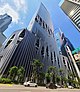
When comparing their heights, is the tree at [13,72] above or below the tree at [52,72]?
below

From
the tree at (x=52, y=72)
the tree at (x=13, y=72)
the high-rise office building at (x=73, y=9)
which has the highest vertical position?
the high-rise office building at (x=73, y=9)

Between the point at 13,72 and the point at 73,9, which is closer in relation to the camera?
the point at 13,72

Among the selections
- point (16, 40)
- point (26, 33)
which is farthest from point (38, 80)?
point (26, 33)

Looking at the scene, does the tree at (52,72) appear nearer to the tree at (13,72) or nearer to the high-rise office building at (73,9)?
the tree at (13,72)

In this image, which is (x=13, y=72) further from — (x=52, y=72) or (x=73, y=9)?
(x=73, y=9)

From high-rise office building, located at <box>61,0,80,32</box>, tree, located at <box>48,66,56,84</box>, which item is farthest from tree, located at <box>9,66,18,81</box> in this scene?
high-rise office building, located at <box>61,0,80,32</box>

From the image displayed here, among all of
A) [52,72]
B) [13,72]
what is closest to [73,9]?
[52,72]

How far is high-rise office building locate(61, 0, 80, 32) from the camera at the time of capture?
319 feet

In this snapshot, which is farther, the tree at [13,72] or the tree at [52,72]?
the tree at [52,72]

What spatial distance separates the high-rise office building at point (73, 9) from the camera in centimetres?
9714

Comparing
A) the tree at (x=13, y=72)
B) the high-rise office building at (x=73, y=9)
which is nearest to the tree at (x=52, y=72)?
the tree at (x=13, y=72)

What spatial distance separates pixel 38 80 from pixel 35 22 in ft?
296

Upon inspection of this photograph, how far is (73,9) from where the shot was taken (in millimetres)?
108750

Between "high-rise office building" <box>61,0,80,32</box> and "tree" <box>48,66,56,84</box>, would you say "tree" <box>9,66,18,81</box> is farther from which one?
"high-rise office building" <box>61,0,80,32</box>
